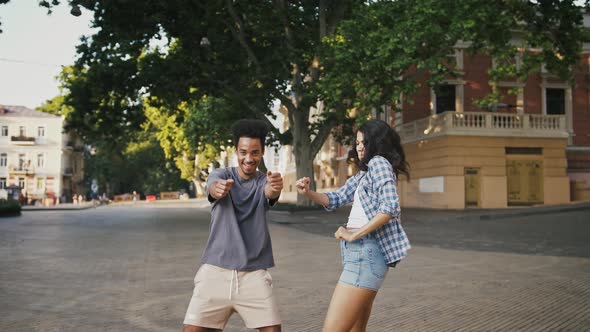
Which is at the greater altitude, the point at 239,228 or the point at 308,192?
the point at 308,192

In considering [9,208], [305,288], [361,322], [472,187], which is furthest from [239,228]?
[9,208]

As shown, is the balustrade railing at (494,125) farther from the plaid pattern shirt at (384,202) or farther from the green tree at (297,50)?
the plaid pattern shirt at (384,202)

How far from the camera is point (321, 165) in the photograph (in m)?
50.8

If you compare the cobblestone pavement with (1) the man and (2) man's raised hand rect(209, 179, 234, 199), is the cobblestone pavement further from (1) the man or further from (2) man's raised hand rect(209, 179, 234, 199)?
(2) man's raised hand rect(209, 179, 234, 199)

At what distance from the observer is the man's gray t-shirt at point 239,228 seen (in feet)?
11.0

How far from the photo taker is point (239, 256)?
3357 mm

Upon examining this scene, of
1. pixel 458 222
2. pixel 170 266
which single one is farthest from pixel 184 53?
pixel 170 266

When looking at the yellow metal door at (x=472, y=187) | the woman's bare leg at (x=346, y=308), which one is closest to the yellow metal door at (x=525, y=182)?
the yellow metal door at (x=472, y=187)

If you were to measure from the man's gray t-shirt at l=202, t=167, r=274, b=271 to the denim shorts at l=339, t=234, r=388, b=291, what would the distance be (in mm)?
472

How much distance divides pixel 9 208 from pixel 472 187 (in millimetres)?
22575

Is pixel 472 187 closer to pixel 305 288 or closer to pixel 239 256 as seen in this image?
pixel 305 288

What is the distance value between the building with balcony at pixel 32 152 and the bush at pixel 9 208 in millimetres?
44456

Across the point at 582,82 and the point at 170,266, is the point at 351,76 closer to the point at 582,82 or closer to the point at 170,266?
the point at 170,266

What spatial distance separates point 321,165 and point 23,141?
41.5 metres
